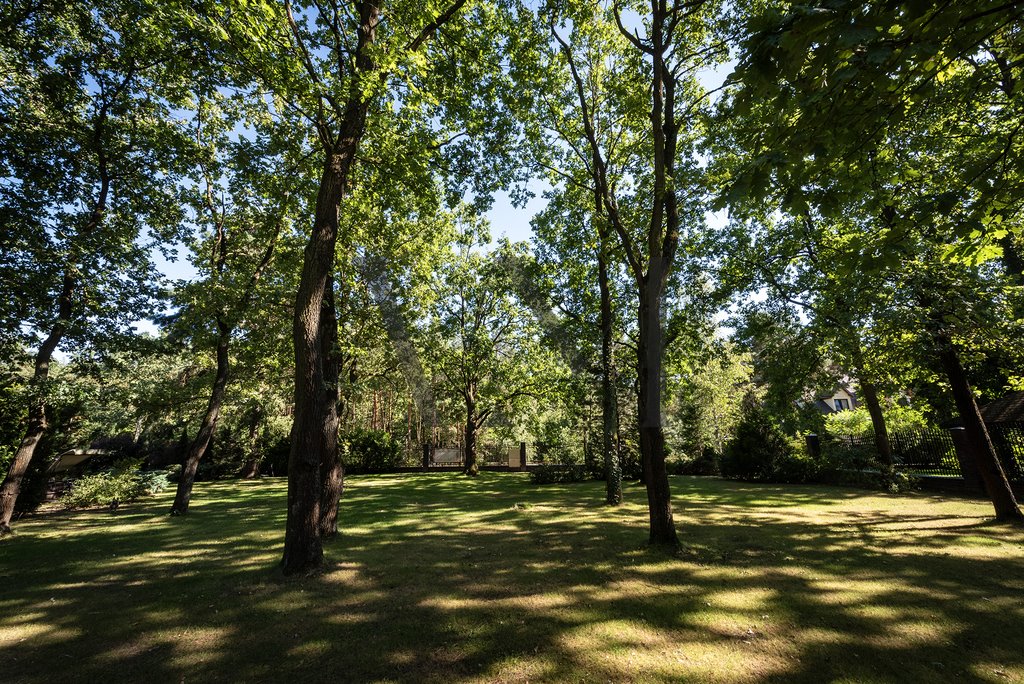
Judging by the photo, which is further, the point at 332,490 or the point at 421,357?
the point at 421,357

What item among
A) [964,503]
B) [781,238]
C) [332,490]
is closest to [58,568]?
[332,490]

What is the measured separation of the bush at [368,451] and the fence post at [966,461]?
28.8 meters

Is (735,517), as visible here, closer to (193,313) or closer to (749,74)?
(749,74)

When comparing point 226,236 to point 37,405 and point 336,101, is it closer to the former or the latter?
point 37,405

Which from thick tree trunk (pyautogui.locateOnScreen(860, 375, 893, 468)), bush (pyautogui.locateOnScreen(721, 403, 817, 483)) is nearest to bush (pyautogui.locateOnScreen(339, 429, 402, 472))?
bush (pyautogui.locateOnScreen(721, 403, 817, 483))

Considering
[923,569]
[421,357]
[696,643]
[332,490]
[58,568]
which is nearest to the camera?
[696,643]

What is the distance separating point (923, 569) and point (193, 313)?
1789 centimetres

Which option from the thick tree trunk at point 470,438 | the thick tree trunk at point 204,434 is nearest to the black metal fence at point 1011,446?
the thick tree trunk at point 470,438

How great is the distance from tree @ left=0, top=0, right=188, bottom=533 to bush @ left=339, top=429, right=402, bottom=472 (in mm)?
18576

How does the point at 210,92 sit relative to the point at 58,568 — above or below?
above

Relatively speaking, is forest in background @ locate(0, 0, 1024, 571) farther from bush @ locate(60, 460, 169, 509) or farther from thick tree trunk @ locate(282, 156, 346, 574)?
bush @ locate(60, 460, 169, 509)

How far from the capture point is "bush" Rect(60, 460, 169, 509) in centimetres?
1582

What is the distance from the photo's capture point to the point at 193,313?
12609 mm

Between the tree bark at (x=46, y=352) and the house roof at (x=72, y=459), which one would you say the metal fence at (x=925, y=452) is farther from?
the house roof at (x=72, y=459)
